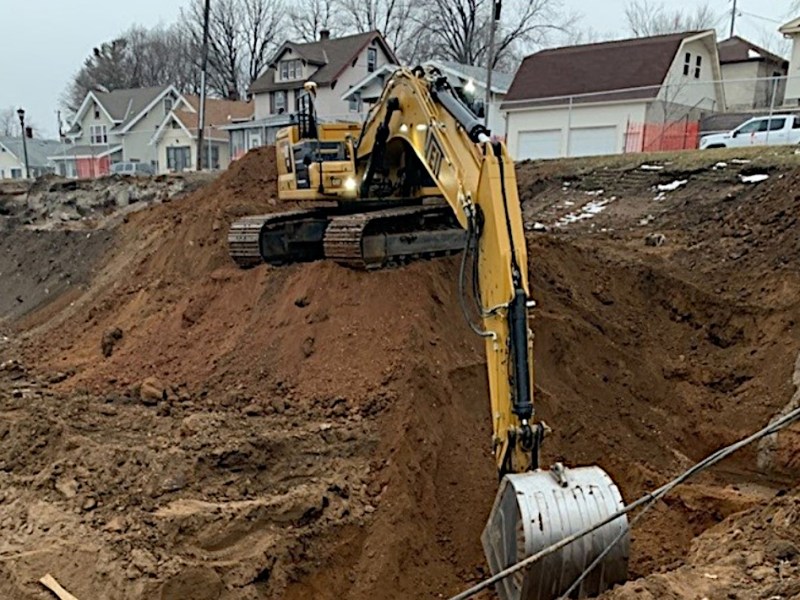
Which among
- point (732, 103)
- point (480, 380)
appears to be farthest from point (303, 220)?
point (732, 103)

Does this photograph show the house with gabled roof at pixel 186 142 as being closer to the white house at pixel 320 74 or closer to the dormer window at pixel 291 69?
the white house at pixel 320 74

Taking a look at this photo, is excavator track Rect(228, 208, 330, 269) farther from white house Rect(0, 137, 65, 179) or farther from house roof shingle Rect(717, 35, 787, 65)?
white house Rect(0, 137, 65, 179)

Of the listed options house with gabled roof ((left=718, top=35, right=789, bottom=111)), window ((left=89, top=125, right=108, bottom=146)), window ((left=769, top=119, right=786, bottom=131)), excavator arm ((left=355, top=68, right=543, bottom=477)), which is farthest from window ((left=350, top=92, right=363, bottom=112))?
excavator arm ((left=355, top=68, right=543, bottom=477))

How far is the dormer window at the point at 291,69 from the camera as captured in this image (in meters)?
38.7

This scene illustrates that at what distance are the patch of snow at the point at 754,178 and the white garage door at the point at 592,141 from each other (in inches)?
522

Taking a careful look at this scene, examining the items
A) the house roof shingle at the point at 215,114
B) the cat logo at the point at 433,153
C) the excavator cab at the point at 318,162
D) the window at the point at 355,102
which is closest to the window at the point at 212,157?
the house roof shingle at the point at 215,114

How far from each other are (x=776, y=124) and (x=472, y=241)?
1866 centimetres

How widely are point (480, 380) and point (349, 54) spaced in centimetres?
3503

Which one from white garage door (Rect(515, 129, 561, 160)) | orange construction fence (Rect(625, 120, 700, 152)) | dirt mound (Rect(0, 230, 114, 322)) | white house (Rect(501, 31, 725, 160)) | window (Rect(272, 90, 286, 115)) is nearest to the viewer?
dirt mound (Rect(0, 230, 114, 322))

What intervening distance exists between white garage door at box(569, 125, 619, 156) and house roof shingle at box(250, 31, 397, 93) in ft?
52.2

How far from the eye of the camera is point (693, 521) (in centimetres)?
520

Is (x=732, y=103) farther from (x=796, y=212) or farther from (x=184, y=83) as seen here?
(x=184, y=83)

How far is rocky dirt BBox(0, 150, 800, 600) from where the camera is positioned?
4492mm

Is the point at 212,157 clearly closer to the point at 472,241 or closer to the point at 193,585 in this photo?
the point at 472,241
